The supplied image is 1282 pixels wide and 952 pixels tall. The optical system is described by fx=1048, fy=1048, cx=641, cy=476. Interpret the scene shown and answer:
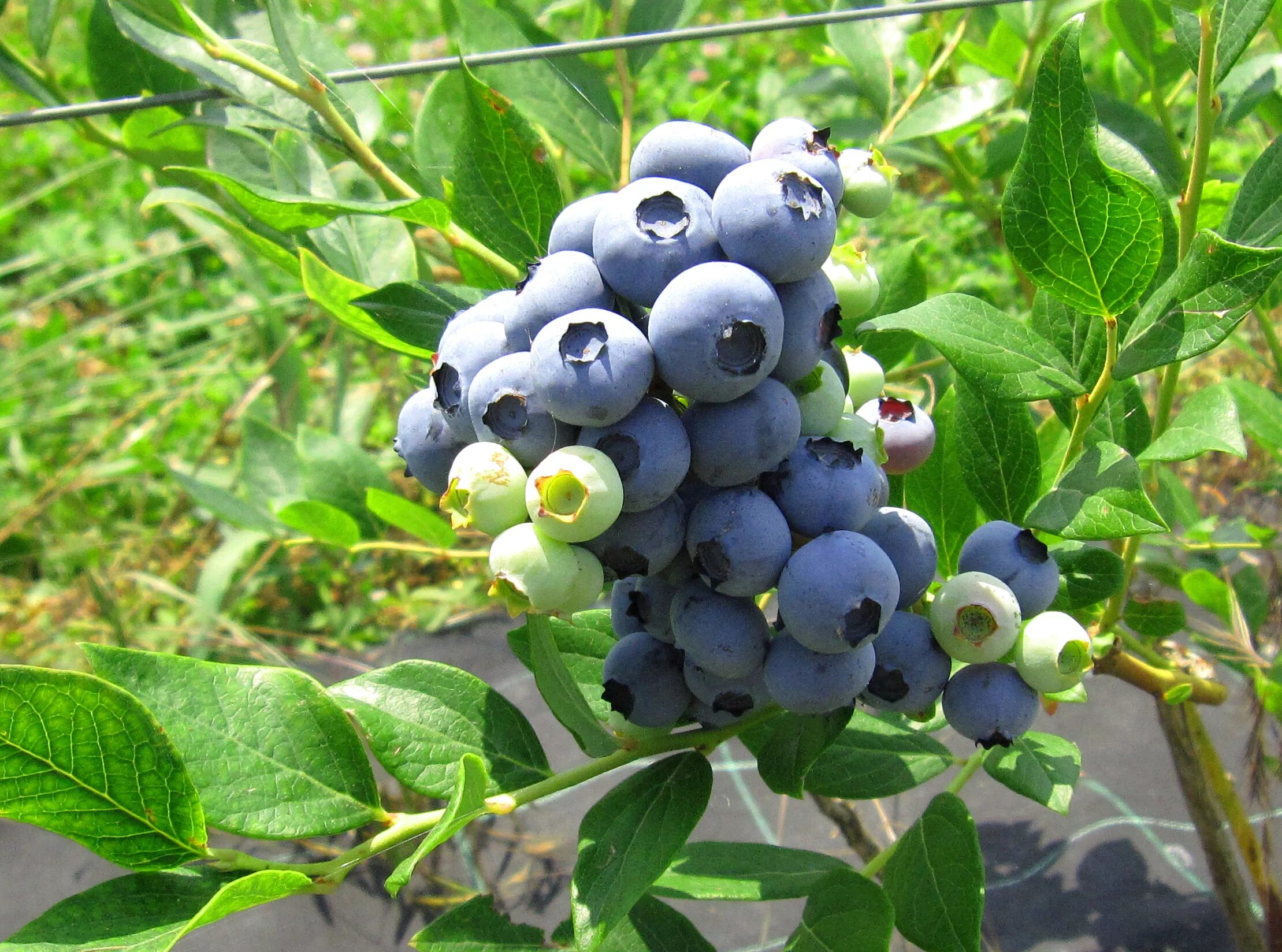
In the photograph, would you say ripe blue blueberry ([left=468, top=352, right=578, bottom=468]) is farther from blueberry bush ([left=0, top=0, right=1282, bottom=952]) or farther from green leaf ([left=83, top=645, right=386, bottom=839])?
green leaf ([left=83, top=645, right=386, bottom=839])

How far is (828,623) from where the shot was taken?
594 millimetres

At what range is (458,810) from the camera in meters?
0.58

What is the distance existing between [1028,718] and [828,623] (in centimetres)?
22

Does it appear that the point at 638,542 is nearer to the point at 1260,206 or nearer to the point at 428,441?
the point at 428,441

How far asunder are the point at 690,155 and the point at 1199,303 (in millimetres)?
338

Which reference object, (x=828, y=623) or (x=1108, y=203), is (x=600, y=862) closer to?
(x=828, y=623)

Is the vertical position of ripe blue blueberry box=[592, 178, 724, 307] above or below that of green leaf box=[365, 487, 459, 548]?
above

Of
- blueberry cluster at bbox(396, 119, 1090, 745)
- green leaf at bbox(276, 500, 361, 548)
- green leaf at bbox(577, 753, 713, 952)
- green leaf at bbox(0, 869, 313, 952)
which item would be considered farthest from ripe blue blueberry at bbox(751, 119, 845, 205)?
green leaf at bbox(276, 500, 361, 548)

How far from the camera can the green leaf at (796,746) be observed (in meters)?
0.73

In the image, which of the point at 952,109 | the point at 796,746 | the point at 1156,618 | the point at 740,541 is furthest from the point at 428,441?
the point at 952,109

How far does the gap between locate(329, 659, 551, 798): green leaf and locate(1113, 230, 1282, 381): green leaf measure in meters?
0.52

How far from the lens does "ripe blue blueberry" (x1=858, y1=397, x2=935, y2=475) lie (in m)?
0.77

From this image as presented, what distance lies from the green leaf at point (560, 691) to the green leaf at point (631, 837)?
0.05 m

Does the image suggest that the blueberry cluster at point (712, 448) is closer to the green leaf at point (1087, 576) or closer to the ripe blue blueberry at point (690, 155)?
the ripe blue blueberry at point (690, 155)
